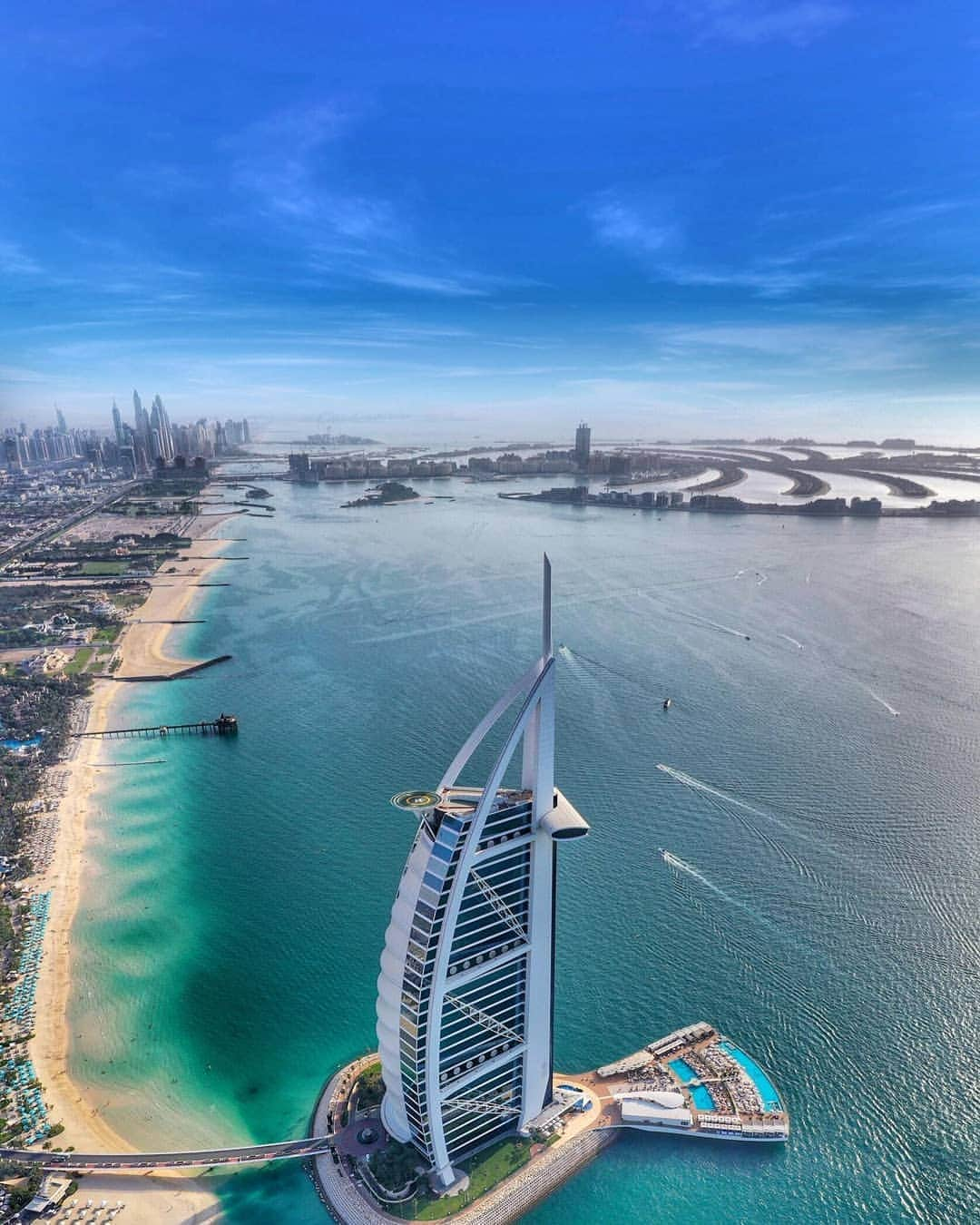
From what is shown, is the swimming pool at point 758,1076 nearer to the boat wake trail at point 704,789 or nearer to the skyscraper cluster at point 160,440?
the boat wake trail at point 704,789

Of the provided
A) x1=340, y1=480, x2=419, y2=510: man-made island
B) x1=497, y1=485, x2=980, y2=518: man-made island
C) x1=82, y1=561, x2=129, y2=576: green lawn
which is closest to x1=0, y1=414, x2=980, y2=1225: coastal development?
x1=82, y1=561, x2=129, y2=576: green lawn

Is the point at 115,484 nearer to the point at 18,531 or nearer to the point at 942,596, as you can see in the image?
the point at 18,531

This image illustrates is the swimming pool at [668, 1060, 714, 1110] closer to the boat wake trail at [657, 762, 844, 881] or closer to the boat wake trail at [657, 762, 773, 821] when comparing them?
the boat wake trail at [657, 762, 844, 881]

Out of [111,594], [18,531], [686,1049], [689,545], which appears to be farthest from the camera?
[18,531]

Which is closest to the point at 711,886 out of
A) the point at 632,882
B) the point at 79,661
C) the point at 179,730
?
the point at 632,882

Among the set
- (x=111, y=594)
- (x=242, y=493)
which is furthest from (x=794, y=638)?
(x=242, y=493)

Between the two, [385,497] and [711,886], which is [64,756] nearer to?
[711,886]

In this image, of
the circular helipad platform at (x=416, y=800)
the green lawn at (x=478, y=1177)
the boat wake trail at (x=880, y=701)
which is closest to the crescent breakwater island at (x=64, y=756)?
the green lawn at (x=478, y=1177)
